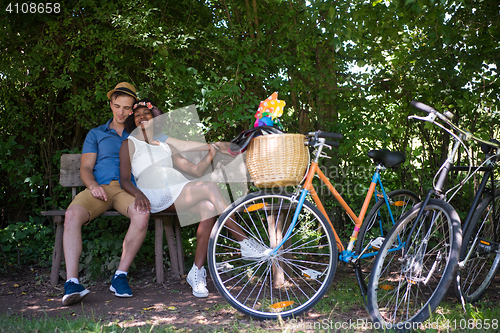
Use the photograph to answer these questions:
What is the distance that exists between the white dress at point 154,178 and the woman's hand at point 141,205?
155 mm

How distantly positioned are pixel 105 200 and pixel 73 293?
782 millimetres

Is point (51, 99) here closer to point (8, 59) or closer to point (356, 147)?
point (8, 59)

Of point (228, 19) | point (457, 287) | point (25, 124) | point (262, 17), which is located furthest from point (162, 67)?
point (457, 287)

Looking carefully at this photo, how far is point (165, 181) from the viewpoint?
346cm

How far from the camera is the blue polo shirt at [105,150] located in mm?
3496

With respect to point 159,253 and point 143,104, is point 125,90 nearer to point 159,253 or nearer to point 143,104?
point 143,104

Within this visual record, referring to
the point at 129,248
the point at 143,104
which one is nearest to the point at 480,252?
the point at 129,248

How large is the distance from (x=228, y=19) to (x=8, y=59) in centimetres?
229

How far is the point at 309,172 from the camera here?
2.69 m

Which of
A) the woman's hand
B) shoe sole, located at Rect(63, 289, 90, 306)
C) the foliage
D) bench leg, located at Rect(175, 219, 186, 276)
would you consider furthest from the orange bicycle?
the foliage

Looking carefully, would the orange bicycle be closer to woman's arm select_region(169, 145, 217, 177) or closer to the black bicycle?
the black bicycle

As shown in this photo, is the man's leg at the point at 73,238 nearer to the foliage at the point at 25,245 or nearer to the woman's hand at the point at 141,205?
the woman's hand at the point at 141,205

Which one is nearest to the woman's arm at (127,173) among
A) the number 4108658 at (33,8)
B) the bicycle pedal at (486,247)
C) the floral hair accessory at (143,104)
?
the floral hair accessory at (143,104)

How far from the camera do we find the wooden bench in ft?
11.6
